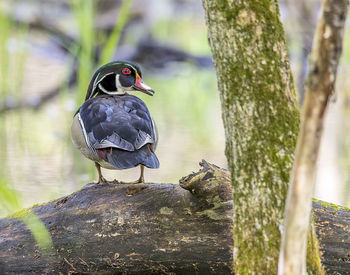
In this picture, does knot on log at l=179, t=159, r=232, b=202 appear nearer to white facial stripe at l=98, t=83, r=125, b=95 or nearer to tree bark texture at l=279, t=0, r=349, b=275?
tree bark texture at l=279, t=0, r=349, b=275

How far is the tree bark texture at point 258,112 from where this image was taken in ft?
7.68

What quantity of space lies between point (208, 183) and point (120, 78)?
125 centimetres

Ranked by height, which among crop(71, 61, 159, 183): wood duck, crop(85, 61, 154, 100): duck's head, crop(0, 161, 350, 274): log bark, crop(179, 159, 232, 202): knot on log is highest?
crop(85, 61, 154, 100): duck's head

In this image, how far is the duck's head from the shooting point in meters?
3.91

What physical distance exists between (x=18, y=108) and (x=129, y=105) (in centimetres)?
414

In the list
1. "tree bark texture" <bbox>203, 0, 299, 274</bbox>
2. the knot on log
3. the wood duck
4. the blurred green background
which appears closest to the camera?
"tree bark texture" <bbox>203, 0, 299, 274</bbox>

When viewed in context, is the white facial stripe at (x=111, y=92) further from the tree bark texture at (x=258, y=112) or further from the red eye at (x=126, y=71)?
the tree bark texture at (x=258, y=112)

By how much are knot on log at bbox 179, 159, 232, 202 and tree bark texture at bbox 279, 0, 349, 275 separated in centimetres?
84

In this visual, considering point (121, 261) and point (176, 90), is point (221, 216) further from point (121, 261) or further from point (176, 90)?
point (176, 90)

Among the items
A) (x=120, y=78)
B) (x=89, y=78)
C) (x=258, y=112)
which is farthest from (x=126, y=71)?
(x=258, y=112)

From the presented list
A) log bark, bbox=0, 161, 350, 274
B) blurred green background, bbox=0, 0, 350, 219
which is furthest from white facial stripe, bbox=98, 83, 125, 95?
log bark, bbox=0, 161, 350, 274

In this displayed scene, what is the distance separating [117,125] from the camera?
3.28 meters

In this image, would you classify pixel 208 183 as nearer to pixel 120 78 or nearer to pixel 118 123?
pixel 118 123

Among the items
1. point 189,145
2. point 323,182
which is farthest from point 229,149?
point 189,145
